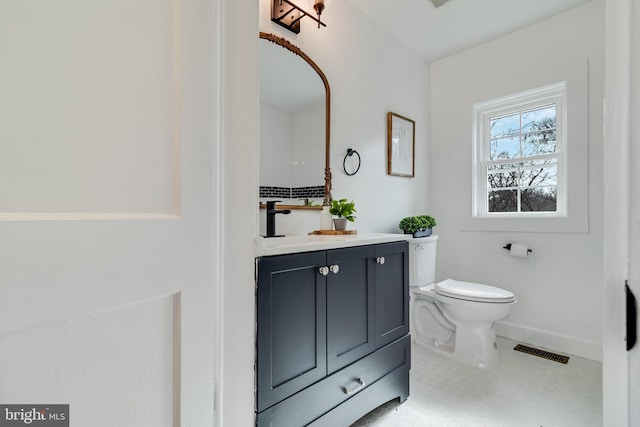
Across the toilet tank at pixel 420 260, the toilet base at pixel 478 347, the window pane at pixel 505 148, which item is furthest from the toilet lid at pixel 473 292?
the window pane at pixel 505 148

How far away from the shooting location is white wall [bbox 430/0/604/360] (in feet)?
6.85

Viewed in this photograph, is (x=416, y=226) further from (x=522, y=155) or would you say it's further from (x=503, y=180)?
(x=522, y=155)

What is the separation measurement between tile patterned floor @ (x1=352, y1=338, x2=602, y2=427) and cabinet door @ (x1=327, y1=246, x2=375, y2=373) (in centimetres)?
49

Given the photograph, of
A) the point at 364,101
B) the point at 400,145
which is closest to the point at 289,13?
the point at 364,101

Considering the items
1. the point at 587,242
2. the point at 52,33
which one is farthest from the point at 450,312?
the point at 52,33

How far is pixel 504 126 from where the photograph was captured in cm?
259

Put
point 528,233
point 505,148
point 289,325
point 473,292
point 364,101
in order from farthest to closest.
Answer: point 505,148
point 528,233
point 364,101
point 473,292
point 289,325

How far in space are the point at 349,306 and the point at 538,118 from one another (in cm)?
232

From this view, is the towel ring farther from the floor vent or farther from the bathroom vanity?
the floor vent

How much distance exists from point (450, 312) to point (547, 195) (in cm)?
125

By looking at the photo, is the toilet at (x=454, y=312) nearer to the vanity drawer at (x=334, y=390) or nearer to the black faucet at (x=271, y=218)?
the vanity drawer at (x=334, y=390)

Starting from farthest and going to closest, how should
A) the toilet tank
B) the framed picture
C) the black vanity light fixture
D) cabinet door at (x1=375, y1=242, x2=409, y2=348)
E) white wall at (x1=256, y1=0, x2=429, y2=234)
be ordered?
1. the framed picture
2. the toilet tank
3. white wall at (x1=256, y1=0, x2=429, y2=234)
4. the black vanity light fixture
5. cabinet door at (x1=375, y1=242, x2=409, y2=348)

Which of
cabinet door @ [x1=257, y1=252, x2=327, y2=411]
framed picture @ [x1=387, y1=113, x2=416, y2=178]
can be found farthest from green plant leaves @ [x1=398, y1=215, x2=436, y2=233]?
cabinet door @ [x1=257, y1=252, x2=327, y2=411]

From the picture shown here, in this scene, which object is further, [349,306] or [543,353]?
[543,353]
